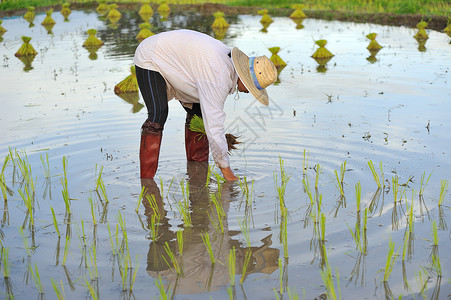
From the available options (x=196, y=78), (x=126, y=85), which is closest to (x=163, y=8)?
(x=126, y=85)

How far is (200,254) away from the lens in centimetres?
335

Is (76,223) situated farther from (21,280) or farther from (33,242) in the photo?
(21,280)

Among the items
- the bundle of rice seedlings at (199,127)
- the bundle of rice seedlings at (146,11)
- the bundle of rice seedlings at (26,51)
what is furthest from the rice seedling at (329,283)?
the bundle of rice seedlings at (146,11)

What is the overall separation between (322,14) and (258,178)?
1204 cm

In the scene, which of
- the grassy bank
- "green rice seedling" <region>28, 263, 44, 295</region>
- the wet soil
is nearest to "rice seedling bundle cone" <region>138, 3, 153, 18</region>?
the wet soil

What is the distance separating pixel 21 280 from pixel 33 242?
522 millimetres

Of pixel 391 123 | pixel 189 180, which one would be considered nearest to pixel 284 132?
pixel 391 123

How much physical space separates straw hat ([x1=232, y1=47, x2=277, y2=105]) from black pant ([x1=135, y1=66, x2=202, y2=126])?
2.20 ft

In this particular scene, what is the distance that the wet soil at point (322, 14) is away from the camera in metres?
13.5

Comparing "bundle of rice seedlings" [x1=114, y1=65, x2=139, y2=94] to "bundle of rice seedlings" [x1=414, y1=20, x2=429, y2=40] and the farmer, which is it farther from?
"bundle of rice seedlings" [x1=414, y1=20, x2=429, y2=40]

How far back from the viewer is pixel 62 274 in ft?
10.1

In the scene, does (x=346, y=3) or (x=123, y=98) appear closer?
(x=123, y=98)

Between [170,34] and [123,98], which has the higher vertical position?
[170,34]

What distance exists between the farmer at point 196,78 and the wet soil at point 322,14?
32.5ft
